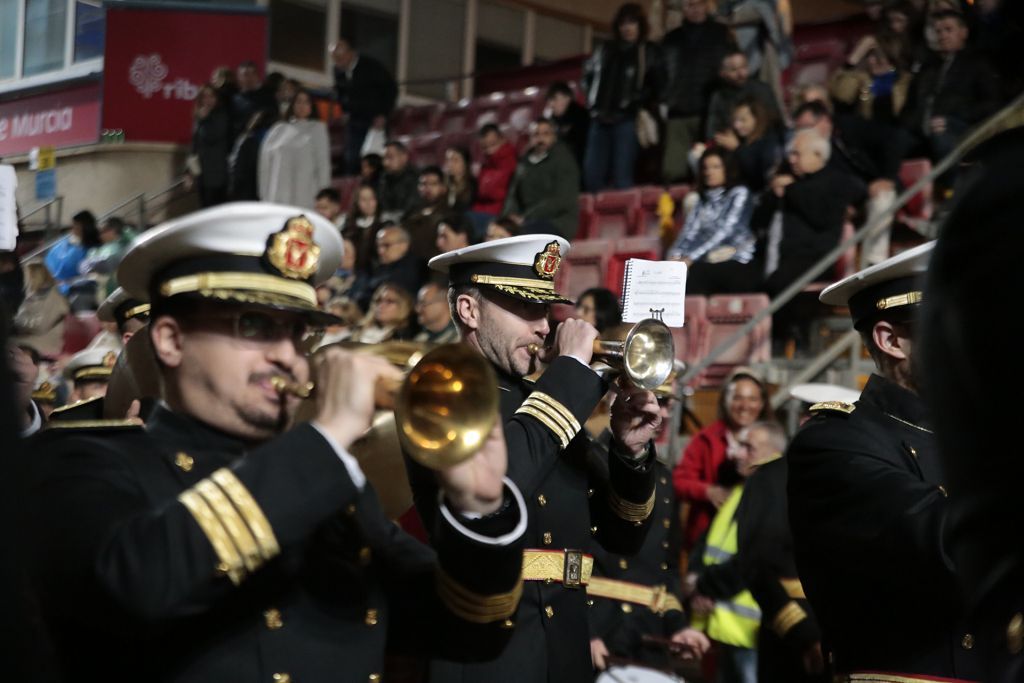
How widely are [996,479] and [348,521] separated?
142 centimetres

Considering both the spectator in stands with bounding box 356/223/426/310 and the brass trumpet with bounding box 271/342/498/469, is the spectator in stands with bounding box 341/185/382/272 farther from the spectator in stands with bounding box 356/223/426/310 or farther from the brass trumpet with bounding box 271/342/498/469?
the brass trumpet with bounding box 271/342/498/469

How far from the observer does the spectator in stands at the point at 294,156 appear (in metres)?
14.2

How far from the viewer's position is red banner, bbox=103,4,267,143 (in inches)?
583

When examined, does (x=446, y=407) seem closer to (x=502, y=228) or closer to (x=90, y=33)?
(x=502, y=228)

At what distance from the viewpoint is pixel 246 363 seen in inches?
93.7

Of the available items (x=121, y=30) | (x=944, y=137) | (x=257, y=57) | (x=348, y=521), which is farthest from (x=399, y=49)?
(x=348, y=521)

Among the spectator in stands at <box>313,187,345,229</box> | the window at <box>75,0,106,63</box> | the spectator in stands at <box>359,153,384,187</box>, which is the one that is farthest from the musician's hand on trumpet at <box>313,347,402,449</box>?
the spectator in stands at <box>359,153,384,187</box>

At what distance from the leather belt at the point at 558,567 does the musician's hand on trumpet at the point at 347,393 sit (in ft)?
5.24

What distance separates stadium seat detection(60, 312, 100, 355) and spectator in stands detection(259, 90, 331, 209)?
371 centimetres

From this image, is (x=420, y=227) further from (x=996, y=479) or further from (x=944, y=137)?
(x=996, y=479)

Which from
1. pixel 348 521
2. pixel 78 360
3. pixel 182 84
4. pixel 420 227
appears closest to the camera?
pixel 348 521

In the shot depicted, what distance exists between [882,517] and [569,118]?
30.8 feet

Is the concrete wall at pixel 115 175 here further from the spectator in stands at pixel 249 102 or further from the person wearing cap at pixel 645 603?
the person wearing cap at pixel 645 603

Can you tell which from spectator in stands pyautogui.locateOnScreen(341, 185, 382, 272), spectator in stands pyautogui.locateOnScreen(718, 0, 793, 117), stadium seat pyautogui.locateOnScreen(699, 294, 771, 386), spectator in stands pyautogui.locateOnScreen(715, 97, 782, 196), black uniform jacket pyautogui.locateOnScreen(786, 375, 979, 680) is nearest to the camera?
black uniform jacket pyautogui.locateOnScreen(786, 375, 979, 680)
